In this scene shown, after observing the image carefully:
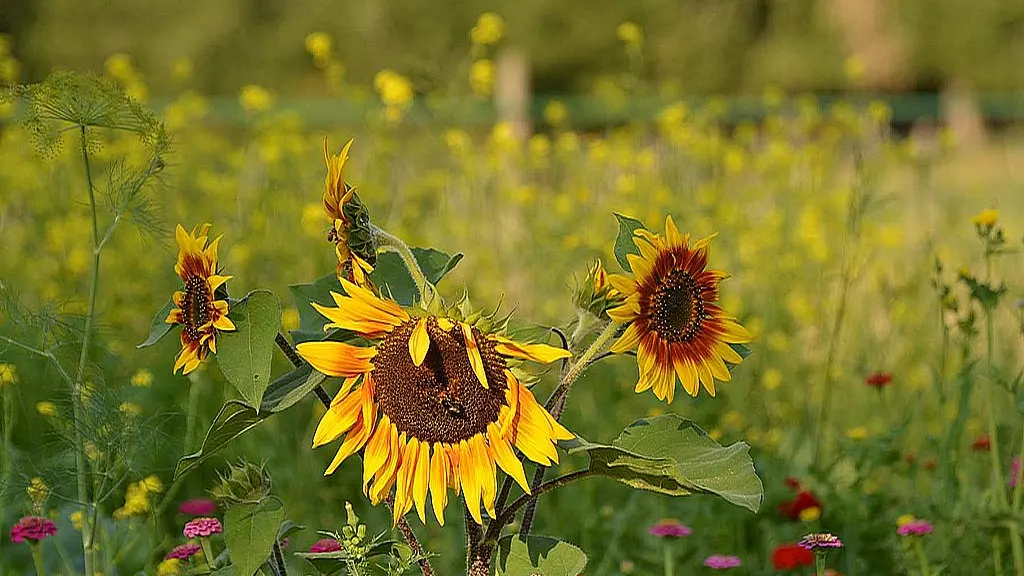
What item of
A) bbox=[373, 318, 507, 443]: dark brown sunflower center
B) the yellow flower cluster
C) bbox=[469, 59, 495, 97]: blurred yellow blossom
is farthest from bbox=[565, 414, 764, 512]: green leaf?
bbox=[469, 59, 495, 97]: blurred yellow blossom

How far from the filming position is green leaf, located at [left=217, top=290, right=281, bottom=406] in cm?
136

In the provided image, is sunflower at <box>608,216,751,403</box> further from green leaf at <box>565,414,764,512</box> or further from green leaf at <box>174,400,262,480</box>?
green leaf at <box>174,400,262,480</box>

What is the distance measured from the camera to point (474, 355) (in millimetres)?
1266

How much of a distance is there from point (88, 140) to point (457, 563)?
1.18 metres

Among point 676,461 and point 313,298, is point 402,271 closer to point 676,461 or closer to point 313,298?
point 313,298

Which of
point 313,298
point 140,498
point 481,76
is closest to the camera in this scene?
point 313,298

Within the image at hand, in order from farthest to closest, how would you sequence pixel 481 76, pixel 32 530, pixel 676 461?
pixel 481 76 < pixel 32 530 < pixel 676 461

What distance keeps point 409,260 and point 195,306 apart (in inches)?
9.9

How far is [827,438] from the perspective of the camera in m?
3.16

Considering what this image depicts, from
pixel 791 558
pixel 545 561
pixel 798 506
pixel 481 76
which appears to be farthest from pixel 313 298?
pixel 481 76

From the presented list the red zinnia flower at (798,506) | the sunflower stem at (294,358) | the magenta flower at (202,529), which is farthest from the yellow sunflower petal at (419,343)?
the red zinnia flower at (798,506)

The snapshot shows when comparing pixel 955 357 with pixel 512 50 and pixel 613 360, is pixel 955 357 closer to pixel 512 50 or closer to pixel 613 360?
pixel 613 360

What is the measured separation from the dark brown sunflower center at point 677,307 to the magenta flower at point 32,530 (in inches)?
36.0

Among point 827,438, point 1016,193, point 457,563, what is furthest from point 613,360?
point 1016,193
